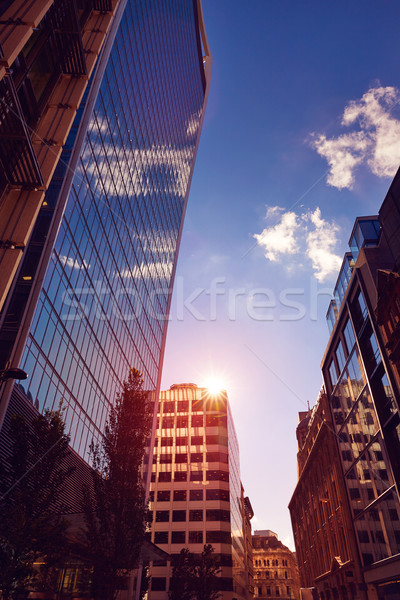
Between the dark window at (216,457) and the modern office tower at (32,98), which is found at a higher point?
the dark window at (216,457)

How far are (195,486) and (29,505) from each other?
217 feet

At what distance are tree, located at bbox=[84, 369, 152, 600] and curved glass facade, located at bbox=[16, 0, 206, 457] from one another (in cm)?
437

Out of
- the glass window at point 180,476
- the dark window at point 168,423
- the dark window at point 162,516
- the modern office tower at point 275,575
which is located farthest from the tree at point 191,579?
the modern office tower at point 275,575

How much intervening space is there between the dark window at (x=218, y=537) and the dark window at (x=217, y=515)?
6.61 feet

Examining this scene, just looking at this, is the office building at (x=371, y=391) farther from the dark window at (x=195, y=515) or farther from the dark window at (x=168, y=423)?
the dark window at (x=168, y=423)

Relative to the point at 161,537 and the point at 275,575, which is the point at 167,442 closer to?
the point at 161,537

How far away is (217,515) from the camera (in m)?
70.0

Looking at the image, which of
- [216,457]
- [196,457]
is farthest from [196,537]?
[216,457]

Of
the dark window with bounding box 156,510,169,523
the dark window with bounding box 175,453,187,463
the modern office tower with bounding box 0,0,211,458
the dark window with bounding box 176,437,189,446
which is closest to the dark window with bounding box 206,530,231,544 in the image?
the dark window with bounding box 156,510,169,523

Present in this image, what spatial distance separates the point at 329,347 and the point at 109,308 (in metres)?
28.5

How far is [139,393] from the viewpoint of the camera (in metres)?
26.0

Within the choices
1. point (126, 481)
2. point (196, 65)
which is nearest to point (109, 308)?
point (126, 481)

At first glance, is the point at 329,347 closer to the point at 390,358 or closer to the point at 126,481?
the point at 390,358

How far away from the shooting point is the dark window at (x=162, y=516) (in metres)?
72.1
